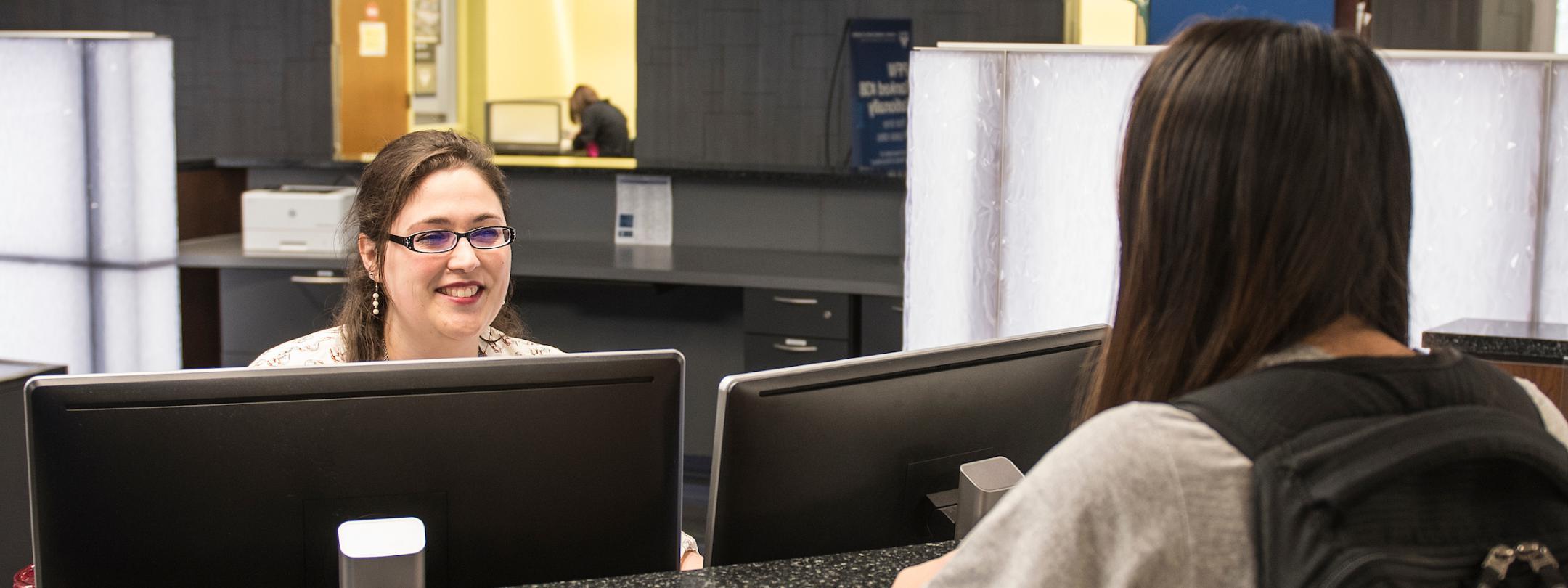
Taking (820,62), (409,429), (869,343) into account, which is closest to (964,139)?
(869,343)

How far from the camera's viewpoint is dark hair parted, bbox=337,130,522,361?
7.00 feet

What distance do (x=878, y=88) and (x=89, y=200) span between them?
2730 millimetres

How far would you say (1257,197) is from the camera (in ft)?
2.64

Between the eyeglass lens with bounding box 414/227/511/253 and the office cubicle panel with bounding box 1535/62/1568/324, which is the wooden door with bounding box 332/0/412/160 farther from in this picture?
the office cubicle panel with bounding box 1535/62/1568/324

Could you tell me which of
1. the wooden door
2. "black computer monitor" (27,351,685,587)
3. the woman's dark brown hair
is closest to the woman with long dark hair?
"black computer monitor" (27,351,685,587)

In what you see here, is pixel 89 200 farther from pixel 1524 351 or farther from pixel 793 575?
pixel 1524 351

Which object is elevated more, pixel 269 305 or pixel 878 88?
pixel 878 88

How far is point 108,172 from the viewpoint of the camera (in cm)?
441

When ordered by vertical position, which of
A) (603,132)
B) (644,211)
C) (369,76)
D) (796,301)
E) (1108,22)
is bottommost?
(796,301)

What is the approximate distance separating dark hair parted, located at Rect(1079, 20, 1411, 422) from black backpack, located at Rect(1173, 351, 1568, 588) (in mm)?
47

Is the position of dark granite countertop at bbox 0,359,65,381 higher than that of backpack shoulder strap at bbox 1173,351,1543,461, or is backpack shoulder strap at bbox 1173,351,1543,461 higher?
backpack shoulder strap at bbox 1173,351,1543,461

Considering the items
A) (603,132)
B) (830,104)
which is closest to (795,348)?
(830,104)

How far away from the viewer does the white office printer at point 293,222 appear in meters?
4.90

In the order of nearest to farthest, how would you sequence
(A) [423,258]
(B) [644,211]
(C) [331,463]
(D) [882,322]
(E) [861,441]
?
(C) [331,463] < (E) [861,441] < (A) [423,258] < (D) [882,322] < (B) [644,211]
